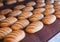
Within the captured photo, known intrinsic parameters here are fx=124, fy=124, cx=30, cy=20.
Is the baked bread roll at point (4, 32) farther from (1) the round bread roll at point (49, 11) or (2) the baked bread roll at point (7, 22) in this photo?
(1) the round bread roll at point (49, 11)

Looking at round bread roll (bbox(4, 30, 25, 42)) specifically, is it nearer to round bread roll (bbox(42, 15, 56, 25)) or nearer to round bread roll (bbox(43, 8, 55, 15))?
round bread roll (bbox(42, 15, 56, 25))

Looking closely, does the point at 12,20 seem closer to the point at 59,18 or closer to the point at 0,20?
the point at 0,20

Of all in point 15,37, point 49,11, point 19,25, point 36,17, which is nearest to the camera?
point 15,37

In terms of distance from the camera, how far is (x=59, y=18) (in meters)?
0.95

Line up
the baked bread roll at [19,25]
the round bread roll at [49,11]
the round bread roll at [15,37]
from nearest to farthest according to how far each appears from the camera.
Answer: the round bread roll at [15,37] → the baked bread roll at [19,25] → the round bread roll at [49,11]

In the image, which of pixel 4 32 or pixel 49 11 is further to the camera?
pixel 49 11

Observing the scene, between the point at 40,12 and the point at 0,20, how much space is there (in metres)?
0.33

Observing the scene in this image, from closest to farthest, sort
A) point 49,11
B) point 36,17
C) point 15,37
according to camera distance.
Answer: point 15,37, point 36,17, point 49,11

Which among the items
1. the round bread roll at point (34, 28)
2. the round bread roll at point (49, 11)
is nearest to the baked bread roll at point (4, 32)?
the round bread roll at point (34, 28)

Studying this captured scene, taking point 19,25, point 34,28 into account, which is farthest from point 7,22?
point 34,28

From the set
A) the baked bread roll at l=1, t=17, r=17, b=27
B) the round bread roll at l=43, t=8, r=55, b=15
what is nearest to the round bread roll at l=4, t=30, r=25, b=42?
the baked bread roll at l=1, t=17, r=17, b=27

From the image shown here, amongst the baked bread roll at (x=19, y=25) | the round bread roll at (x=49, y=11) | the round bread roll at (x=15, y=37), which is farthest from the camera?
the round bread roll at (x=49, y=11)

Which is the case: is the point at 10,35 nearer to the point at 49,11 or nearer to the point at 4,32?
the point at 4,32

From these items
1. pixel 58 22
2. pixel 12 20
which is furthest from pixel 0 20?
pixel 58 22
